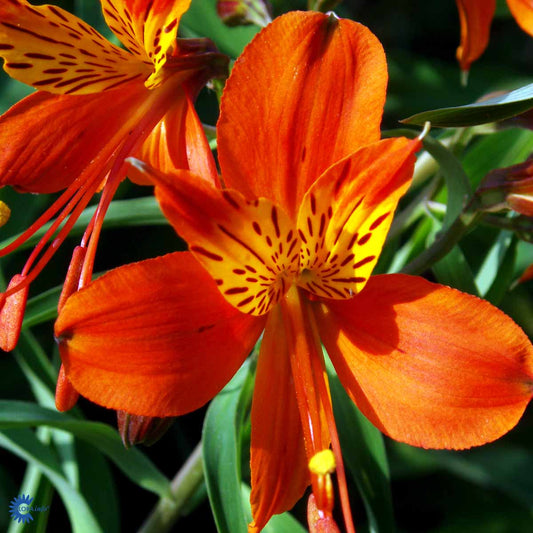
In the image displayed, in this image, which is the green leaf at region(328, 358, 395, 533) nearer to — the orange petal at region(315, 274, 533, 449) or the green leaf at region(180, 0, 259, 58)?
the orange petal at region(315, 274, 533, 449)

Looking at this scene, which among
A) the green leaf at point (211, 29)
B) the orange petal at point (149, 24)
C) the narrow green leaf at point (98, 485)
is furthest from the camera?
the green leaf at point (211, 29)

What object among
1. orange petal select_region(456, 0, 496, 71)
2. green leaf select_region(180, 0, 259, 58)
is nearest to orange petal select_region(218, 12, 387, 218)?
orange petal select_region(456, 0, 496, 71)

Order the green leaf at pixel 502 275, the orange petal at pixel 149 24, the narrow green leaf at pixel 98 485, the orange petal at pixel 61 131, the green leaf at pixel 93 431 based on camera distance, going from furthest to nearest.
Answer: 1. the narrow green leaf at pixel 98 485
2. the green leaf at pixel 502 275
3. the green leaf at pixel 93 431
4. the orange petal at pixel 61 131
5. the orange petal at pixel 149 24

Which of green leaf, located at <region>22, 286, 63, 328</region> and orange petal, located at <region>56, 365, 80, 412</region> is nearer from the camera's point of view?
orange petal, located at <region>56, 365, 80, 412</region>

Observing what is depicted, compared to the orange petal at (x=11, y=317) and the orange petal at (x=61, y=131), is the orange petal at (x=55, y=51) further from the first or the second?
the orange petal at (x=11, y=317)

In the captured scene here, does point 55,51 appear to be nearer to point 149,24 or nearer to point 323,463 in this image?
point 149,24

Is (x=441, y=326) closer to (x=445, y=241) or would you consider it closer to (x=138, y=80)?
(x=445, y=241)

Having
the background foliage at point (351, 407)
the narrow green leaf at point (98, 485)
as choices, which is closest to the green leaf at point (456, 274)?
the background foliage at point (351, 407)

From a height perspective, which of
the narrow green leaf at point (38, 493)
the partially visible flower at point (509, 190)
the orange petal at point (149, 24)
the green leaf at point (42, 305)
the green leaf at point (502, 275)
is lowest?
the narrow green leaf at point (38, 493)
